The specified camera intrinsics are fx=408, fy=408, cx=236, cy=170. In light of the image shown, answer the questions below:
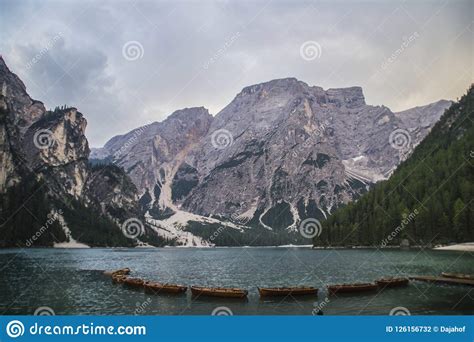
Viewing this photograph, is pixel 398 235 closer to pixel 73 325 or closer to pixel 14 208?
pixel 73 325

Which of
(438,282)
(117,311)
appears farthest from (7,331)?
(438,282)

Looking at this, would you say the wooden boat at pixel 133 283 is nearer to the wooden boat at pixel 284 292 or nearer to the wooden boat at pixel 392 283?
the wooden boat at pixel 284 292

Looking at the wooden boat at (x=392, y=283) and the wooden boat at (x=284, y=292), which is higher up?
the wooden boat at (x=392, y=283)

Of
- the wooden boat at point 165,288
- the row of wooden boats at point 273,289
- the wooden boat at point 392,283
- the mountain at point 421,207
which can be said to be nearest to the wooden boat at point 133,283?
the row of wooden boats at point 273,289

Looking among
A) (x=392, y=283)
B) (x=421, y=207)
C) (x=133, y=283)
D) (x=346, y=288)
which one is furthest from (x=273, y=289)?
(x=421, y=207)

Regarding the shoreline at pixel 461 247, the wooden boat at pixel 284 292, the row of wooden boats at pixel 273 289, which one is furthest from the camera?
the shoreline at pixel 461 247

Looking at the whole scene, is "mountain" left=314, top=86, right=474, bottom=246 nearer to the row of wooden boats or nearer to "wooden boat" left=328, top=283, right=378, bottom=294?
the row of wooden boats

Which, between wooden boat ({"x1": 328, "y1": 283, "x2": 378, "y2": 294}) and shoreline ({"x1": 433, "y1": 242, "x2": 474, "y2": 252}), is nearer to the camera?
wooden boat ({"x1": 328, "y1": 283, "x2": 378, "y2": 294})

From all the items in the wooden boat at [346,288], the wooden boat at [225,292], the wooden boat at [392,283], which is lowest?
the wooden boat at [225,292]

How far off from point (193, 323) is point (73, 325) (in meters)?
4.08

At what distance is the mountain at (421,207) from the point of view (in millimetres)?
103375

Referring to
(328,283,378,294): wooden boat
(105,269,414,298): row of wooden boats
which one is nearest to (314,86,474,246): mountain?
(105,269,414,298): row of wooden boats

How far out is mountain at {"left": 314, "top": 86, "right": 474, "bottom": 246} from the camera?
10338 centimetres

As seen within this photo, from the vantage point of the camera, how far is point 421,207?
115 meters
